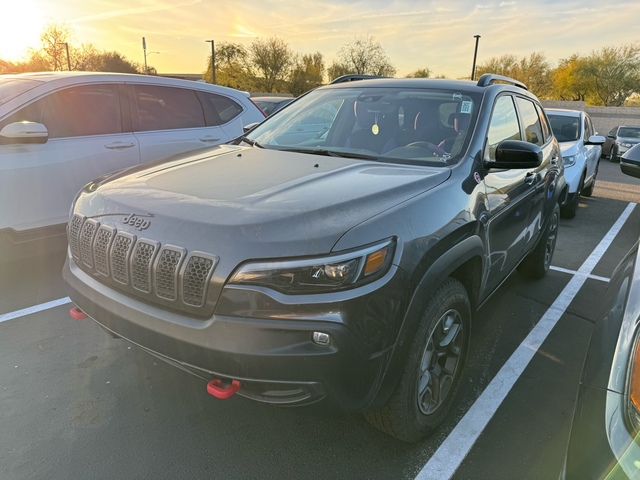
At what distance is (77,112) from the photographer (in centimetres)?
448

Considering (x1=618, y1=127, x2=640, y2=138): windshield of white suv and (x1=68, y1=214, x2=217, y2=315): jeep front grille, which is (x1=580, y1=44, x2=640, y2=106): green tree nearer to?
(x1=618, y1=127, x2=640, y2=138): windshield of white suv

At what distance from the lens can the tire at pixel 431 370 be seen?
6.68ft

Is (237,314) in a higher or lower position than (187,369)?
higher

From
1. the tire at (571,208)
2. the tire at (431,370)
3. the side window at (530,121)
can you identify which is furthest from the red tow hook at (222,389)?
the tire at (571,208)

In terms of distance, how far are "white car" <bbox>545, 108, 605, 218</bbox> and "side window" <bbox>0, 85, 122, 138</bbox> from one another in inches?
240

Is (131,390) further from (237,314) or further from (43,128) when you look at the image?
(43,128)

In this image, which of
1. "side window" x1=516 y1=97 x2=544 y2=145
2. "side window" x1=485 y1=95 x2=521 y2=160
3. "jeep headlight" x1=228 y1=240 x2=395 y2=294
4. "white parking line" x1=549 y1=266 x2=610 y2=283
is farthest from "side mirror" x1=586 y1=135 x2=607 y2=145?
"jeep headlight" x1=228 y1=240 x2=395 y2=294

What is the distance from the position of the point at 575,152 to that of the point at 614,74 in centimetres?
4324

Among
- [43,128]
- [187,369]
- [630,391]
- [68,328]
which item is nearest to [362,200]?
[187,369]

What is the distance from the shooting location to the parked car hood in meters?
1.78

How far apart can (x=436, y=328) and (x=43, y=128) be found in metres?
Answer: 3.78

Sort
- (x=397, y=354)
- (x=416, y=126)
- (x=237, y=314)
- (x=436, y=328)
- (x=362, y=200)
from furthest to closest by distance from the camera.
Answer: (x=416, y=126)
(x=436, y=328)
(x=362, y=200)
(x=397, y=354)
(x=237, y=314)

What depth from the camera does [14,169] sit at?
3.92 meters

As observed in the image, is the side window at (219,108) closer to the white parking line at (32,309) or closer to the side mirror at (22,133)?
the side mirror at (22,133)
